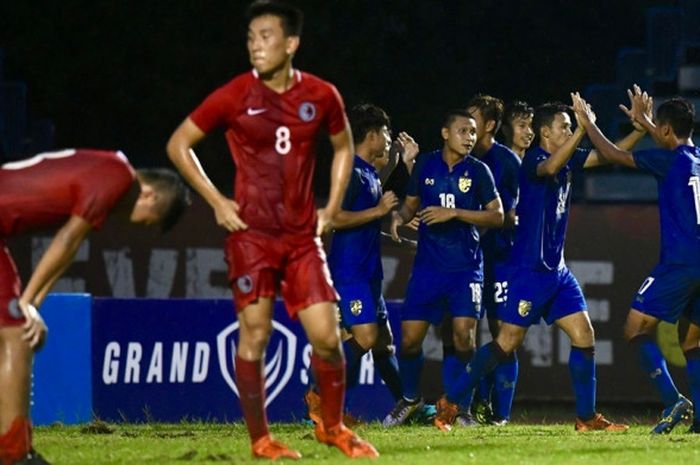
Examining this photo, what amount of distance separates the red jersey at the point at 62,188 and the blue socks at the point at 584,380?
15.6 ft

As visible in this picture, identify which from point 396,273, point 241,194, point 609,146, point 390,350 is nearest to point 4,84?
point 396,273

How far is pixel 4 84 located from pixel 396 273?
521cm

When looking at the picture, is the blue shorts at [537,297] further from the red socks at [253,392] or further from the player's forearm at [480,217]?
the red socks at [253,392]

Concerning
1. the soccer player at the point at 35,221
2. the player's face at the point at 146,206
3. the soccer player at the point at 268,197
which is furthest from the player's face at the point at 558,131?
the soccer player at the point at 35,221

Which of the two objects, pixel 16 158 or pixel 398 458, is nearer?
pixel 398 458

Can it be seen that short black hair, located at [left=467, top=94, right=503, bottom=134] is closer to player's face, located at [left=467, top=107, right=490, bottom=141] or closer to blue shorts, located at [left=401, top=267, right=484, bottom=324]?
player's face, located at [left=467, top=107, right=490, bottom=141]

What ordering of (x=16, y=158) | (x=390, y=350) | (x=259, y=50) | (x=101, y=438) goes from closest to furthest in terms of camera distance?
(x=259, y=50), (x=101, y=438), (x=390, y=350), (x=16, y=158)

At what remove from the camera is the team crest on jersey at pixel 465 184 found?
40.8 ft

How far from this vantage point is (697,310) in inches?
453

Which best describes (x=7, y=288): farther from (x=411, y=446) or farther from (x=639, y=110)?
(x=639, y=110)

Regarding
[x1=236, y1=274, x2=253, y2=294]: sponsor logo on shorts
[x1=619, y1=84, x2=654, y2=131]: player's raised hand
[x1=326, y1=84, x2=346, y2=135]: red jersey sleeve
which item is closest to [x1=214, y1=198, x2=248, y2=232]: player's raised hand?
[x1=236, y1=274, x2=253, y2=294]: sponsor logo on shorts

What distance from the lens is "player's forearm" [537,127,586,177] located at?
11.7m

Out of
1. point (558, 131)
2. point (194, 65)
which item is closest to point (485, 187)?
point (558, 131)

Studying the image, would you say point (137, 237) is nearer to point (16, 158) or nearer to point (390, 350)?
point (16, 158)
